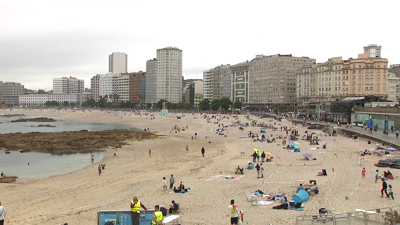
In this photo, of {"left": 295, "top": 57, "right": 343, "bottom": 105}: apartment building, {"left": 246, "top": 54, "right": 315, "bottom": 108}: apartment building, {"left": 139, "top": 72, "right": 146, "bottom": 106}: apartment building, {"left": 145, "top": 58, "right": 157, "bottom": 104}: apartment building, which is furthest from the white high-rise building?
{"left": 295, "top": 57, "right": 343, "bottom": 105}: apartment building

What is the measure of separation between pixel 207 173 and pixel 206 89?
140847mm

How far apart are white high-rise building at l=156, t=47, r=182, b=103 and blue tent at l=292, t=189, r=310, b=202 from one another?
159815 millimetres

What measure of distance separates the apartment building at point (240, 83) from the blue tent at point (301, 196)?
118m

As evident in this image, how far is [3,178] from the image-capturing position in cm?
2355

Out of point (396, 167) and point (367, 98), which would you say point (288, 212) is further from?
point (367, 98)

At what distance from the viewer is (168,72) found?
17125 cm

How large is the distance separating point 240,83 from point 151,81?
59855mm

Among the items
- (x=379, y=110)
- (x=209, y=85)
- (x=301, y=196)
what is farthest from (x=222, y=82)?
(x=301, y=196)

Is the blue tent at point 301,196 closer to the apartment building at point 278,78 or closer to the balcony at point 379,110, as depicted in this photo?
the balcony at point 379,110

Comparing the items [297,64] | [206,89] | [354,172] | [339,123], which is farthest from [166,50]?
[354,172]

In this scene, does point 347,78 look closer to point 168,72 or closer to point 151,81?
point 168,72

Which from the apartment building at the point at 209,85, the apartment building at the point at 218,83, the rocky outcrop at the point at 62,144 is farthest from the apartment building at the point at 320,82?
the apartment building at the point at 209,85

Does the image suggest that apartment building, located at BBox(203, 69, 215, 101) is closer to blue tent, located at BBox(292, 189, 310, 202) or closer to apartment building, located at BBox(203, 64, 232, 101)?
apartment building, located at BBox(203, 64, 232, 101)

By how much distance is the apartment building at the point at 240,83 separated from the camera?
135 m
